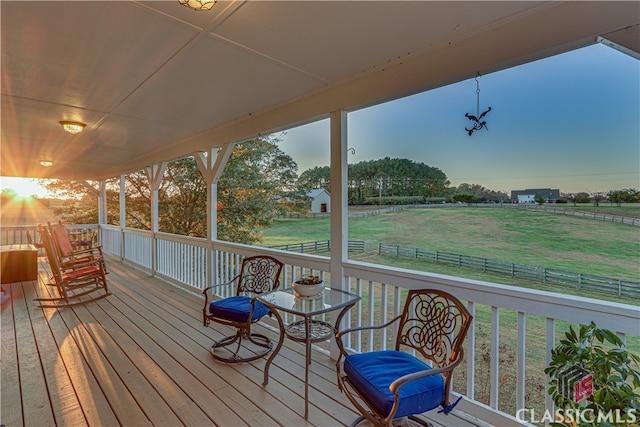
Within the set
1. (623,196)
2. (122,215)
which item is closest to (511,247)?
(623,196)

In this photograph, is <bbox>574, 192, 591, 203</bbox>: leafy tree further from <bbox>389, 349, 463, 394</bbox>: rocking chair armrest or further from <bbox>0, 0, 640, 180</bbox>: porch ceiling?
<bbox>389, 349, 463, 394</bbox>: rocking chair armrest

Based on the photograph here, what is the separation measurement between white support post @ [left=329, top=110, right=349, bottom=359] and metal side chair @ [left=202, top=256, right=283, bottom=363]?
2.20 feet

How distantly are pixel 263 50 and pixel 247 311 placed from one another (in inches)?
85.6

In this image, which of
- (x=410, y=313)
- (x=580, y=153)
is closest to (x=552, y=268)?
(x=580, y=153)

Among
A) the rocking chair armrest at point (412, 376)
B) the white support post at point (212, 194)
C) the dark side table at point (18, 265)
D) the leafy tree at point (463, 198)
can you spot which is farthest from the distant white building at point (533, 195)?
the dark side table at point (18, 265)

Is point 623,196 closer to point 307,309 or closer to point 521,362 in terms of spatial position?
point 521,362

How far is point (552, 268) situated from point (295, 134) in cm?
432

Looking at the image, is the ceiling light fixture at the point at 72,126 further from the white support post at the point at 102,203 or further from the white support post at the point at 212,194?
the white support post at the point at 102,203

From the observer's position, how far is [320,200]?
12.2 feet

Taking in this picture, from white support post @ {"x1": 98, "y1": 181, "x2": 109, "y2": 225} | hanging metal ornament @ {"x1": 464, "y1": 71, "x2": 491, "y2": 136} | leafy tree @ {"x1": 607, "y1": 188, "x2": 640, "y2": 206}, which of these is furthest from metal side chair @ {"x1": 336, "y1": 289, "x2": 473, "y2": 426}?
white support post @ {"x1": 98, "y1": 181, "x2": 109, "y2": 225}

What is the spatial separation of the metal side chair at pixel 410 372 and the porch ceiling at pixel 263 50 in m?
1.66

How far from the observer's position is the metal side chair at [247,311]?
270 cm

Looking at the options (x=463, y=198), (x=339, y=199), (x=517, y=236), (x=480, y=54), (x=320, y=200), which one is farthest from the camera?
(x=320, y=200)

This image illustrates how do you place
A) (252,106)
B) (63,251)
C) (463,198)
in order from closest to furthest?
(463,198) < (252,106) < (63,251)
